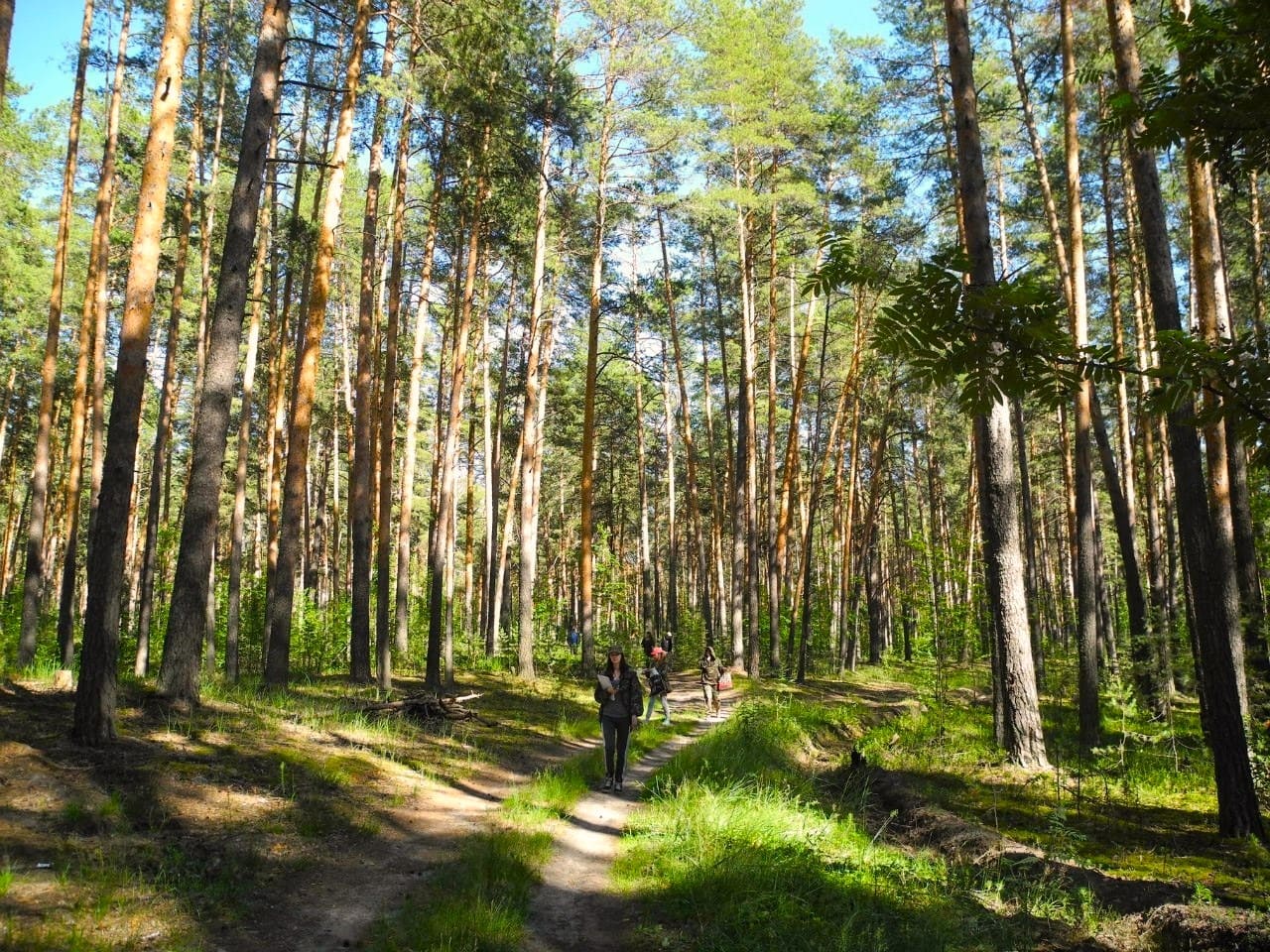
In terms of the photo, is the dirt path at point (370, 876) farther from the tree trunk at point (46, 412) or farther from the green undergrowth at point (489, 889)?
the tree trunk at point (46, 412)

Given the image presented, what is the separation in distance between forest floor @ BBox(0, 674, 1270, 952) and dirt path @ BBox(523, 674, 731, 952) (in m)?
0.02

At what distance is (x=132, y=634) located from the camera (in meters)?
20.7

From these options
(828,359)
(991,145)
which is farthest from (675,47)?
(828,359)

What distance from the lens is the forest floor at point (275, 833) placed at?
4.54m

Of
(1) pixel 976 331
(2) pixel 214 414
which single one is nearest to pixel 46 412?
(2) pixel 214 414

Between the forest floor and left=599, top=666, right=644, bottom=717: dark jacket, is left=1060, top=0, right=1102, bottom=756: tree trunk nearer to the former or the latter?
the forest floor

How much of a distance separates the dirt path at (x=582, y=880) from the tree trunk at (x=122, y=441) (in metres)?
4.44

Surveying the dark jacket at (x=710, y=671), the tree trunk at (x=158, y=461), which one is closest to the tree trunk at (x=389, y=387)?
the tree trunk at (x=158, y=461)

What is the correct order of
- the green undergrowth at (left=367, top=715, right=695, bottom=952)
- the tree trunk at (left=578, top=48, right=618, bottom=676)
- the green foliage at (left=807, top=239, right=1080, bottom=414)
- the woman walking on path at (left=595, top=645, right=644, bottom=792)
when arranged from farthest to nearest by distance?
1. the tree trunk at (left=578, top=48, right=618, bottom=676)
2. the woman walking on path at (left=595, top=645, right=644, bottom=792)
3. the green undergrowth at (left=367, top=715, right=695, bottom=952)
4. the green foliage at (left=807, top=239, right=1080, bottom=414)

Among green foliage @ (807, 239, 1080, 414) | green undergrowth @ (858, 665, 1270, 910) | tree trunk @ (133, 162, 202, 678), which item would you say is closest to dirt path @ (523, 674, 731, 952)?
green undergrowth @ (858, 665, 1270, 910)

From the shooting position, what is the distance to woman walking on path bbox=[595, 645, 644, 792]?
8914 millimetres

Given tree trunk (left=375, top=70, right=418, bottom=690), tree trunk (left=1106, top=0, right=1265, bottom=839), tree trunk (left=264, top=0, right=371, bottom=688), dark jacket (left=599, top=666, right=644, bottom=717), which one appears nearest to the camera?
tree trunk (left=1106, top=0, right=1265, bottom=839)

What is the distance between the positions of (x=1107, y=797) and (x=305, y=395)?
12826 mm

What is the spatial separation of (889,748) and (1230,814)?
6458 millimetres
